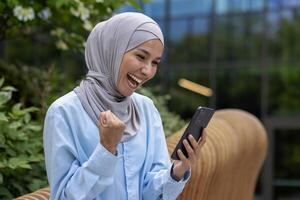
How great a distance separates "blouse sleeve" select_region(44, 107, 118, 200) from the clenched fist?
0.02 metres

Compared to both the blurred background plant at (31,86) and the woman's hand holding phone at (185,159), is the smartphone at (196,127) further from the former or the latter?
the blurred background plant at (31,86)

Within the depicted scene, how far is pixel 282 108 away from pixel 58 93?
8682 millimetres

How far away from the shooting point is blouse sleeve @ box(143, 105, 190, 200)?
2.25 metres

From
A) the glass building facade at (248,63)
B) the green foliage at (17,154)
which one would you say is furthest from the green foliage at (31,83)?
the glass building facade at (248,63)

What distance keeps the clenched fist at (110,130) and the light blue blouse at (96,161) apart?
0.08 feet

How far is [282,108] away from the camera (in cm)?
1322

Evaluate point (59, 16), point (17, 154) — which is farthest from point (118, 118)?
point (59, 16)

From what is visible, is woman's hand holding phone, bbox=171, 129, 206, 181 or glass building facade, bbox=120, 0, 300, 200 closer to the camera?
woman's hand holding phone, bbox=171, 129, 206, 181

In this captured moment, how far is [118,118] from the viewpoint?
7.11 ft

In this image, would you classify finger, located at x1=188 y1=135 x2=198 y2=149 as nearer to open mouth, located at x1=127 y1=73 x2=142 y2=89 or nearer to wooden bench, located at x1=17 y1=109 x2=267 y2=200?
open mouth, located at x1=127 y1=73 x2=142 y2=89

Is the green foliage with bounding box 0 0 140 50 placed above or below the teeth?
below

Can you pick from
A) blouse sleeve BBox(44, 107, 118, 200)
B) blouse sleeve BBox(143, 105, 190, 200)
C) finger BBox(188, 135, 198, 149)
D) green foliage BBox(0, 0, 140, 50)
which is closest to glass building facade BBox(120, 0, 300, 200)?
green foliage BBox(0, 0, 140, 50)

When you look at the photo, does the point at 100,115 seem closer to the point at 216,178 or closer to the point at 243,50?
the point at 216,178

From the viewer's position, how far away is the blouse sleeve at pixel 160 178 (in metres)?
2.25
